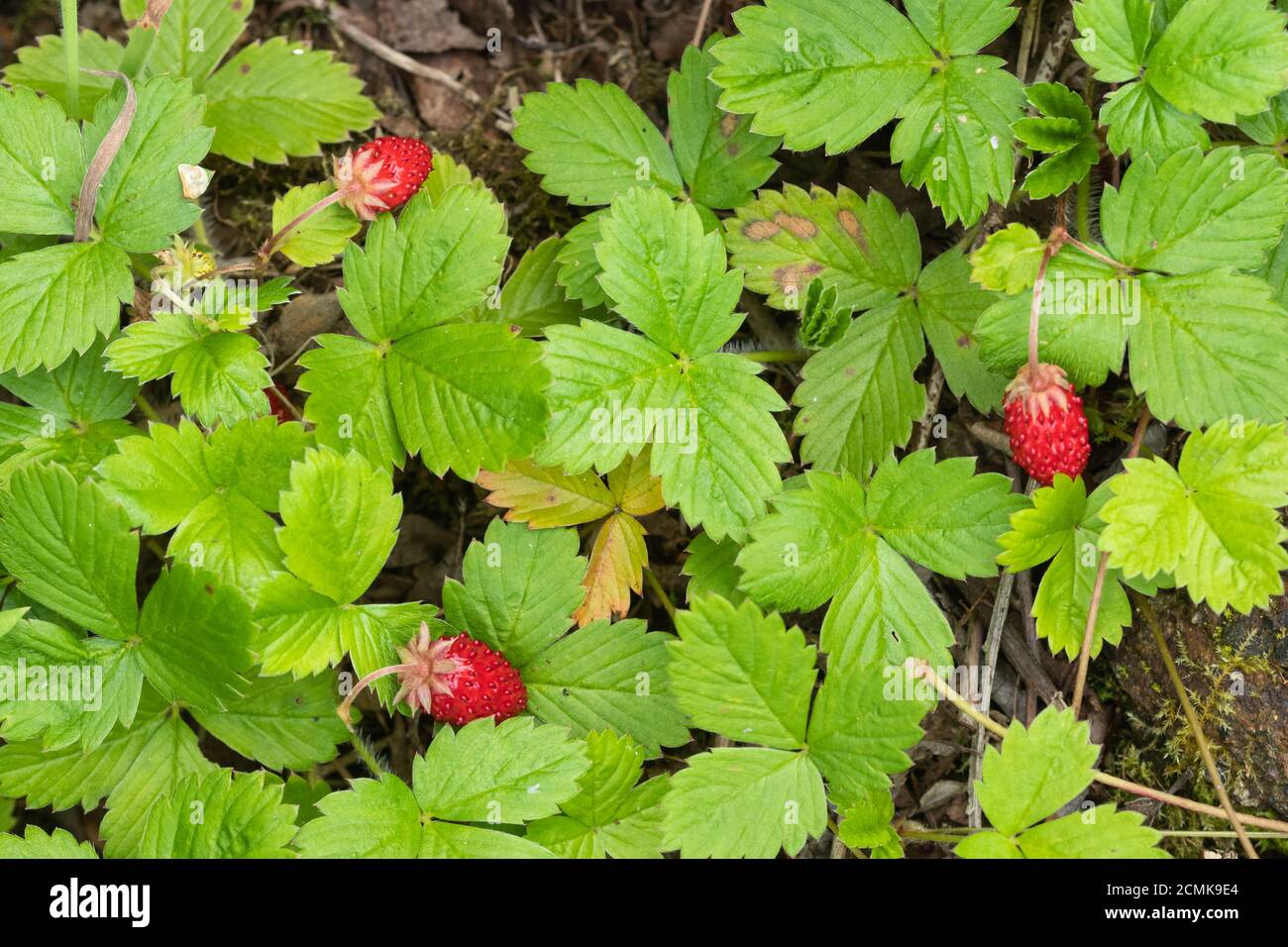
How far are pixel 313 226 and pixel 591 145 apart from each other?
676 millimetres

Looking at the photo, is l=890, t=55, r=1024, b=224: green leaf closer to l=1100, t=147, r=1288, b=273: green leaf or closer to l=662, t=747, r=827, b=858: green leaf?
l=1100, t=147, r=1288, b=273: green leaf

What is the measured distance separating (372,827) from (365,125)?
1.73 meters

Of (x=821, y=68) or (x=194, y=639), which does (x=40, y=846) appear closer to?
(x=194, y=639)

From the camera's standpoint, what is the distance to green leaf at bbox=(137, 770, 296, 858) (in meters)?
2.13

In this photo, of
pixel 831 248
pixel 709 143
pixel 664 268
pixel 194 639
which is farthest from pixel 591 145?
pixel 194 639

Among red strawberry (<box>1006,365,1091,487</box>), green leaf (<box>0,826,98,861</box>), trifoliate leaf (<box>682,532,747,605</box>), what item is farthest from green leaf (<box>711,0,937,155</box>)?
green leaf (<box>0,826,98,861</box>)

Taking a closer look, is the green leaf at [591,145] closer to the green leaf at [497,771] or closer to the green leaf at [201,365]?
the green leaf at [201,365]

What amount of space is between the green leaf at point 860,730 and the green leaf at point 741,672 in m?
0.05

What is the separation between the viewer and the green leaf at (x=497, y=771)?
2.14 meters

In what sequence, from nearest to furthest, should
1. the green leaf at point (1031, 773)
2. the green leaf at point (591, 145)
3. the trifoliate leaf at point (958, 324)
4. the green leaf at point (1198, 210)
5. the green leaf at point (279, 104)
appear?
the green leaf at point (1031, 773) → the green leaf at point (1198, 210) → the trifoliate leaf at point (958, 324) → the green leaf at point (591, 145) → the green leaf at point (279, 104)

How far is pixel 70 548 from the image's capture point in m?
2.25

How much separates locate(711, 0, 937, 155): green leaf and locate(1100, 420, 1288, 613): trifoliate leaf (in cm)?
93

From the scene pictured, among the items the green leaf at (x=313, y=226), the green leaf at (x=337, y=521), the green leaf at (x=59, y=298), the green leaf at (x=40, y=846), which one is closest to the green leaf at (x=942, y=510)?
the green leaf at (x=337, y=521)
